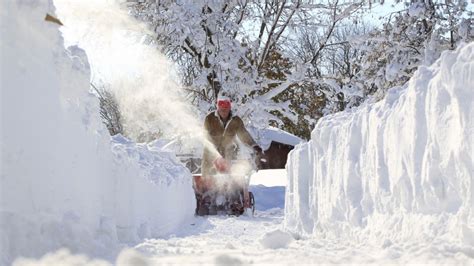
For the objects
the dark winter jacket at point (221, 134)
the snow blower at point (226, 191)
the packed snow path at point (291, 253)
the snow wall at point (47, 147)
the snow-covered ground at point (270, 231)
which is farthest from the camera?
the dark winter jacket at point (221, 134)

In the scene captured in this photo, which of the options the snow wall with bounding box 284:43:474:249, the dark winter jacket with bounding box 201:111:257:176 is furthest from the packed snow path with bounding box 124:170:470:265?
the dark winter jacket with bounding box 201:111:257:176

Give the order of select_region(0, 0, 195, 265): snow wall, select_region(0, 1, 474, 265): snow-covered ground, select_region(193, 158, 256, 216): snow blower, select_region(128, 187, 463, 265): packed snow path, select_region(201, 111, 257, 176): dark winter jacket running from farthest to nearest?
select_region(201, 111, 257, 176): dark winter jacket
select_region(193, 158, 256, 216): snow blower
select_region(0, 0, 195, 265): snow wall
select_region(0, 1, 474, 265): snow-covered ground
select_region(128, 187, 463, 265): packed snow path

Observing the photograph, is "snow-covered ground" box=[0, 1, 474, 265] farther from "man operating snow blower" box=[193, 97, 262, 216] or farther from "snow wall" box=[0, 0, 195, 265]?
"man operating snow blower" box=[193, 97, 262, 216]

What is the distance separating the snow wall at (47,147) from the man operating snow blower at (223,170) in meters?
5.34

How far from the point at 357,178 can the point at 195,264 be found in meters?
3.18

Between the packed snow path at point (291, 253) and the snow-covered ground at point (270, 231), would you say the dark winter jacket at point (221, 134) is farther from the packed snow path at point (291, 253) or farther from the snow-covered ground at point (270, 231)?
the packed snow path at point (291, 253)

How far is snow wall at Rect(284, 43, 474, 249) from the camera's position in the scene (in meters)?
4.70

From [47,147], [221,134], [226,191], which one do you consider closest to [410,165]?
[47,147]

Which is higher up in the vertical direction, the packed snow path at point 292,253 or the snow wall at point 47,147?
the snow wall at point 47,147

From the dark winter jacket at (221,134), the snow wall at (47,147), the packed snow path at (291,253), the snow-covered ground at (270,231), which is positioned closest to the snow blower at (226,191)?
the dark winter jacket at (221,134)

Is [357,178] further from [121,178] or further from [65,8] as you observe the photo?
[65,8]

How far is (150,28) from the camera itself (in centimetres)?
2117

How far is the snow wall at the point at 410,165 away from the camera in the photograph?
4699mm

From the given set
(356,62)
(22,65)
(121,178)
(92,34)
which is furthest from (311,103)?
(22,65)
